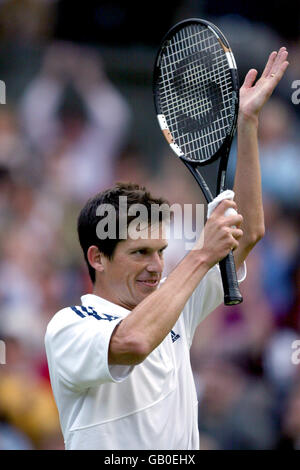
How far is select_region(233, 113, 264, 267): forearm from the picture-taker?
3672mm

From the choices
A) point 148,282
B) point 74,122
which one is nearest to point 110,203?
point 148,282

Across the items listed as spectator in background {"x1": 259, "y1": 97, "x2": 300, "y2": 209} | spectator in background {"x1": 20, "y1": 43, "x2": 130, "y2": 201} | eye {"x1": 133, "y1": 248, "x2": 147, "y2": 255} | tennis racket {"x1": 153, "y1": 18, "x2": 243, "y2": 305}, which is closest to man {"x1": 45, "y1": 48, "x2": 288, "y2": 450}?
eye {"x1": 133, "y1": 248, "x2": 147, "y2": 255}

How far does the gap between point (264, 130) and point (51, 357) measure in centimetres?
485

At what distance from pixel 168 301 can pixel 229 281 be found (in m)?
0.41

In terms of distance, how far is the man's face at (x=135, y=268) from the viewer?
3482 millimetres

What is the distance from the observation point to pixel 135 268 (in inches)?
137

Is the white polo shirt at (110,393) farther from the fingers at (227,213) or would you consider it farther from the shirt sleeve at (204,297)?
the fingers at (227,213)

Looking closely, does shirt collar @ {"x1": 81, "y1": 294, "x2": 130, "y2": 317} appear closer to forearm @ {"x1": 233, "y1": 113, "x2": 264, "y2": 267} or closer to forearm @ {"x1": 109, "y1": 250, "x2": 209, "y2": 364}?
forearm @ {"x1": 109, "y1": 250, "x2": 209, "y2": 364}

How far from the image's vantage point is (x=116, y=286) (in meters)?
3.52

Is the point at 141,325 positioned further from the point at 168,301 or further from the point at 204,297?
the point at 204,297

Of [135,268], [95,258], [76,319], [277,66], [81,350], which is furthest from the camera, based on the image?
[277,66]

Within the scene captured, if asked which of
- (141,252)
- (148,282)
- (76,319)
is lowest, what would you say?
(76,319)

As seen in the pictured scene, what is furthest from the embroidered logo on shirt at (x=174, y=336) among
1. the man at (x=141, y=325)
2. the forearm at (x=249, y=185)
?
the forearm at (x=249, y=185)
